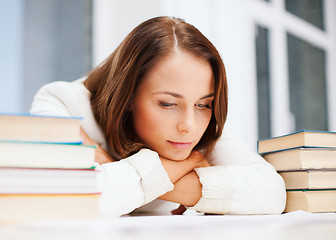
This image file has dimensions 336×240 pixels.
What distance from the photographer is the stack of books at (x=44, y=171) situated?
1.60ft

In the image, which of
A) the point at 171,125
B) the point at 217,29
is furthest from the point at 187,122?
the point at 217,29

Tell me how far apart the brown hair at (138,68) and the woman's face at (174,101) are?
0.07 ft

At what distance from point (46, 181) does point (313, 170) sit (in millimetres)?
569

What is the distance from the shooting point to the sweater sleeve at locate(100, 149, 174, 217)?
64cm

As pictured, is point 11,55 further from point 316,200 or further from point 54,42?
point 316,200

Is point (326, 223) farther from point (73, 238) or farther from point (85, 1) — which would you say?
point (85, 1)

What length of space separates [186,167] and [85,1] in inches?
69.3

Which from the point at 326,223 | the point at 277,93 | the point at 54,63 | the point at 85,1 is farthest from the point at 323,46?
the point at 326,223

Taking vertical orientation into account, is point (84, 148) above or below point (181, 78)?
below

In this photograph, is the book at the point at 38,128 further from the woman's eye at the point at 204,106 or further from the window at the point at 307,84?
the window at the point at 307,84

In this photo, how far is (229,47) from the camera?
8.02 ft

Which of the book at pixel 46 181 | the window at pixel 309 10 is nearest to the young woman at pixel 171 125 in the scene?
the book at pixel 46 181

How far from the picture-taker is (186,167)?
851 mm

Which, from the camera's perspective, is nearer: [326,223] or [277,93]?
[326,223]
